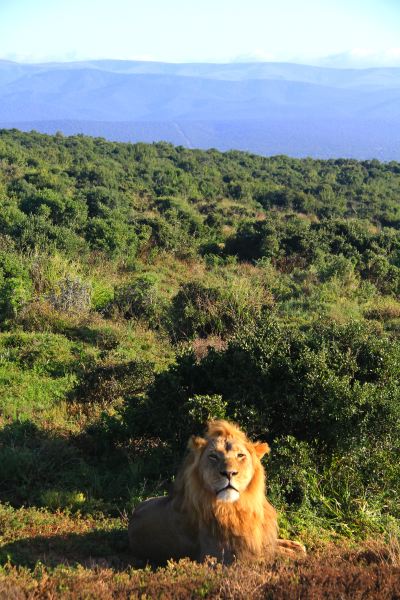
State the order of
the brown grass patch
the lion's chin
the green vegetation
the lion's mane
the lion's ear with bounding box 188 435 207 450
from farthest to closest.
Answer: the green vegetation → the lion's ear with bounding box 188 435 207 450 → the lion's mane → the lion's chin → the brown grass patch

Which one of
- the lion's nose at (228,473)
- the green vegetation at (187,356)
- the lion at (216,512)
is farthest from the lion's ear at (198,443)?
the green vegetation at (187,356)

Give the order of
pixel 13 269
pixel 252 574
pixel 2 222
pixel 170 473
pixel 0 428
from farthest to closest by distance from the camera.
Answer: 1. pixel 2 222
2. pixel 13 269
3. pixel 0 428
4. pixel 170 473
5. pixel 252 574

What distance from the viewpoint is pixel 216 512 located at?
12.5ft

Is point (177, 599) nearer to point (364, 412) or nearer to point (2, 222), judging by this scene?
point (364, 412)

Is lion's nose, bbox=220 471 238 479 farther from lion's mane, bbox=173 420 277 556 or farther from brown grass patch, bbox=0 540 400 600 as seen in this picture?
brown grass patch, bbox=0 540 400 600

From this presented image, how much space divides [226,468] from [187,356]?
9.26 ft

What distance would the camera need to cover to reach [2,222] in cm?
1947

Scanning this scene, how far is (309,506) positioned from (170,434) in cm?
160

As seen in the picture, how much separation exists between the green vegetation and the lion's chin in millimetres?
1389

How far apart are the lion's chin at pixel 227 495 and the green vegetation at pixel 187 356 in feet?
4.56

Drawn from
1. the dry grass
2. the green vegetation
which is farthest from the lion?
the green vegetation

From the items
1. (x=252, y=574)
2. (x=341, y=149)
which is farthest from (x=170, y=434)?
(x=341, y=149)

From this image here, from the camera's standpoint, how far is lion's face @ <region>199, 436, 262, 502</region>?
12.3 feet

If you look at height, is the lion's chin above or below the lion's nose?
below
